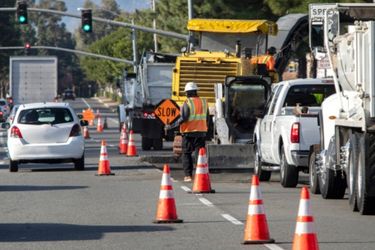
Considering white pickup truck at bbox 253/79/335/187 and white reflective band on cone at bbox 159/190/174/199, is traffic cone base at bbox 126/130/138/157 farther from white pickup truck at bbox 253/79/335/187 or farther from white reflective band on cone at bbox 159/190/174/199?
white reflective band on cone at bbox 159/190/174/199

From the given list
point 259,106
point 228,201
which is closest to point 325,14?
point 228,201

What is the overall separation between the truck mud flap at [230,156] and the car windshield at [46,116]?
180 inches

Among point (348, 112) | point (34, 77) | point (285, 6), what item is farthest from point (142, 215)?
point (34, 77)

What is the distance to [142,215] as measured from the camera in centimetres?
1762

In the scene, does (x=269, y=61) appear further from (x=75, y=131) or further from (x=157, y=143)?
(x=157, y=143)

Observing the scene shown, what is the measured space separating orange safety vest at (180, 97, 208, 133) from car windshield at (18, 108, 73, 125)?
626 cm

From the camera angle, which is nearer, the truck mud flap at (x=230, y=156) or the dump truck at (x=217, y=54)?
the truck mud flap at (x=230, y=156)

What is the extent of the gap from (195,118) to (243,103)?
582cm

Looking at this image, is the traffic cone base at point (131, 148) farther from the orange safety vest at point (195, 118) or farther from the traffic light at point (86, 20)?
the traffic light at point (86, 20)

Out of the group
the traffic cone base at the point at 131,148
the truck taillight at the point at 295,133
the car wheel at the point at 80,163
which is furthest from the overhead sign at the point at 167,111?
the truck taillight at the point at 295,133

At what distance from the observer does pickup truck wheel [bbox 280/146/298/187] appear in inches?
895

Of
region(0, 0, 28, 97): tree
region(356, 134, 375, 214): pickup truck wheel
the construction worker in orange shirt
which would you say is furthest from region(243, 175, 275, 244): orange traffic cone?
region(0, 0, 28, 97): tree

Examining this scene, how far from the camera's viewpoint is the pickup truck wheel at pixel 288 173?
2273cm

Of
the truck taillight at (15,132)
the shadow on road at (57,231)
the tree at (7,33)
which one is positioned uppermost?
the tree at (7,33)
